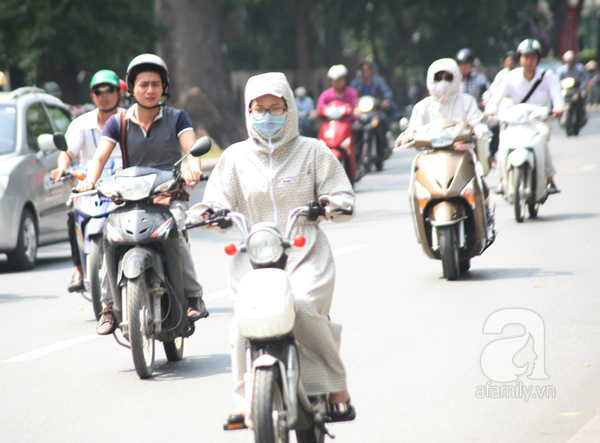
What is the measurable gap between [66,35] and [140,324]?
625 inches

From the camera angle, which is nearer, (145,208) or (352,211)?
(352,211)

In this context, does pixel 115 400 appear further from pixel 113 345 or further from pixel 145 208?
pixel 113 345

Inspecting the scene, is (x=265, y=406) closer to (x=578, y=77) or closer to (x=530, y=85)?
(x=530, y=85)

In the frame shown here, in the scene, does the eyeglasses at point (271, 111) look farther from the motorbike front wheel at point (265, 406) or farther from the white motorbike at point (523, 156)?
the white motorbike at point (523, 156)

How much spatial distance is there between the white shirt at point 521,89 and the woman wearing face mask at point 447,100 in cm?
304

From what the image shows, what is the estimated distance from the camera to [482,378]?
18.4 feet

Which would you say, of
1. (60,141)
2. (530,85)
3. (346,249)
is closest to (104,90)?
(60,141)

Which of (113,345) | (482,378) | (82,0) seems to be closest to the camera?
(482,378)

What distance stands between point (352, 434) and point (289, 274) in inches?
37.7

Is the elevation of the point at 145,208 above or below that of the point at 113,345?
above

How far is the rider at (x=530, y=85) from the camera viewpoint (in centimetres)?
1205

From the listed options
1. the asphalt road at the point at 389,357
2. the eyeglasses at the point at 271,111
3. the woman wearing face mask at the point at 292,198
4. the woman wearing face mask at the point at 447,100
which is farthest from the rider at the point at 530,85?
the eyeglasses at the point at 271,111

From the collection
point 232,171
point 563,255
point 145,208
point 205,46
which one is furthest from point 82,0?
point 232,171

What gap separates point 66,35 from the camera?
20578 millimetres
